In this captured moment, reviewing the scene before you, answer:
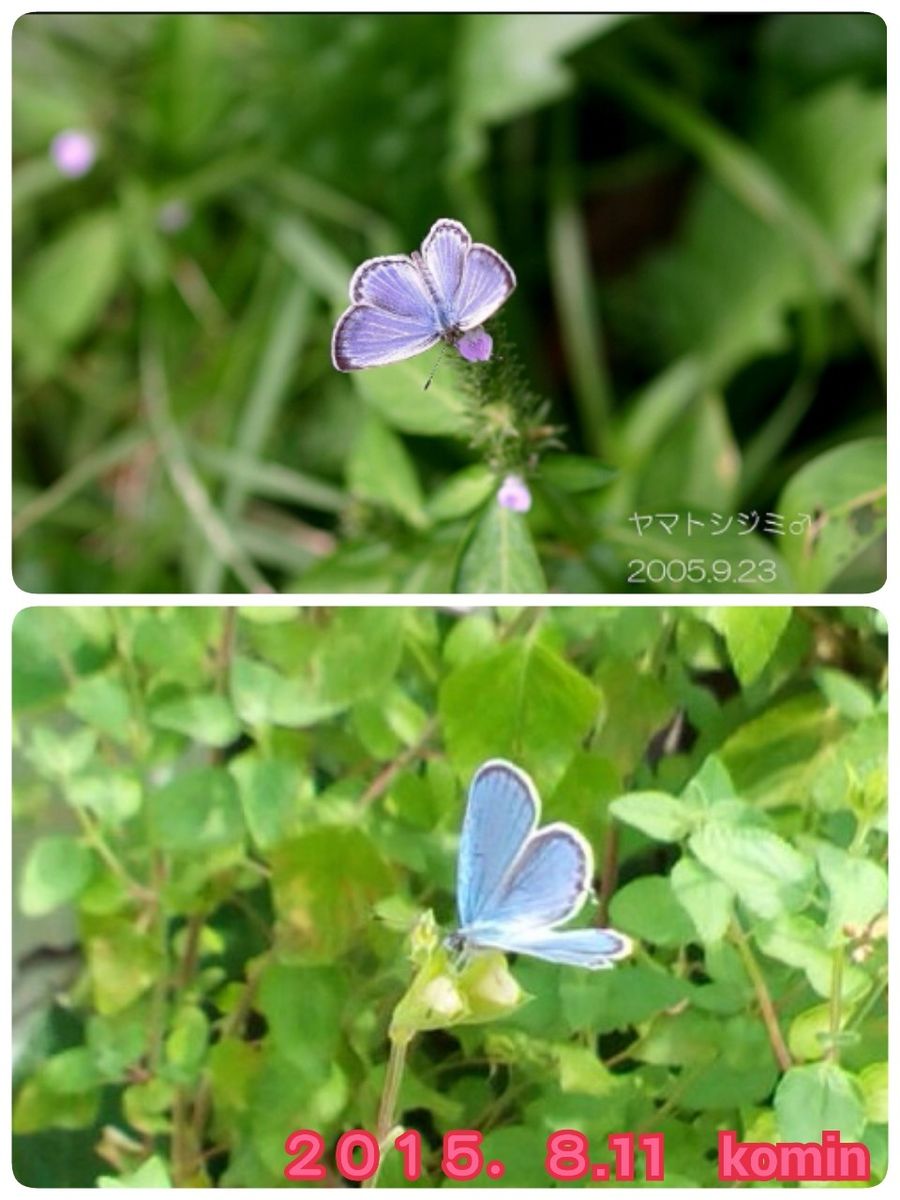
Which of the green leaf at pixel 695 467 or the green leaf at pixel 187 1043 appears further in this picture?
the green leaf at pixel 695 467

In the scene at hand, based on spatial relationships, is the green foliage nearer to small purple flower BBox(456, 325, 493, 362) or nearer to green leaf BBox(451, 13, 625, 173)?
small purple flower BBox(456, 325, 493, 362)

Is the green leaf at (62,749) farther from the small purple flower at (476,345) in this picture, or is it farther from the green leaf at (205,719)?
the small purple flower at (476,345)

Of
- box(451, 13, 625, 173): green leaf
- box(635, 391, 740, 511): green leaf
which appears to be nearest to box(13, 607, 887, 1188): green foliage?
box(635, 391, 740, 511): green leaf

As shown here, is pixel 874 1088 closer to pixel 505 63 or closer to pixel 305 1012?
pixel 305 1012

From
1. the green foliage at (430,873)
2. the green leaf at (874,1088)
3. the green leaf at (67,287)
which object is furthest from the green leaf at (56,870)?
the green leaf at (67,287)

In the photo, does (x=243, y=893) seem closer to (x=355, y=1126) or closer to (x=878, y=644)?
(x=355, y=1126)

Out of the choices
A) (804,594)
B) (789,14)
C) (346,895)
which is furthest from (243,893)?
(789,14)
